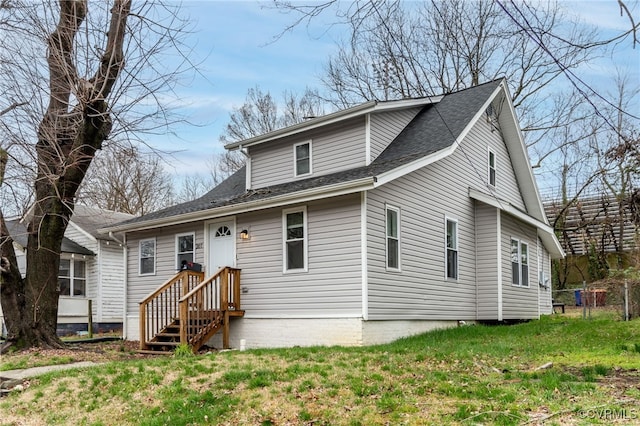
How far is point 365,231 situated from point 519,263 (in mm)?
6802

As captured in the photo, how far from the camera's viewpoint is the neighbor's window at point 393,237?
11.4 metres

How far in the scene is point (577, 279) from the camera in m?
25.0

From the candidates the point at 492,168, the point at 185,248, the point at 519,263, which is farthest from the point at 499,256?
the point at 185,248

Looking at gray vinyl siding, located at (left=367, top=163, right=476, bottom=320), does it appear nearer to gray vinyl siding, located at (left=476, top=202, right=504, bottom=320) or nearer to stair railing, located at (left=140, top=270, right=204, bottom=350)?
gray vinyl siding, located at (left=476, top=202, right=504, bottom=320)

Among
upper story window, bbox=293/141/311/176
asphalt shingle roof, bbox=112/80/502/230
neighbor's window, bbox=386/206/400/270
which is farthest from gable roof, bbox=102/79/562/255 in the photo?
neighbor's window, bbox=386/206/400/270

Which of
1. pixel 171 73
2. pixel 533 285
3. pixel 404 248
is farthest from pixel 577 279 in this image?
pixel 171 73

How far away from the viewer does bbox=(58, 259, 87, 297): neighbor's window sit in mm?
19438

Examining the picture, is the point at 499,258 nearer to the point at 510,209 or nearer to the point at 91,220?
the point at 510,209

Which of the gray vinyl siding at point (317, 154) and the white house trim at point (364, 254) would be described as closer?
the white house trim at point (364, 254)

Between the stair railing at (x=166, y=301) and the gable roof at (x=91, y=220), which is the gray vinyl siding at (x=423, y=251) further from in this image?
the gable roof at (x=91, y=220)

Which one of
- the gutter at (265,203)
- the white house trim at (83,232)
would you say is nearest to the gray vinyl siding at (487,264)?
the gutter at (265,203)

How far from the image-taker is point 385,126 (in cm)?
1316

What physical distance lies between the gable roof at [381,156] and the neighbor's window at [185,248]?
1.87ft

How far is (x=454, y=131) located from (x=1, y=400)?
10.2 meters
